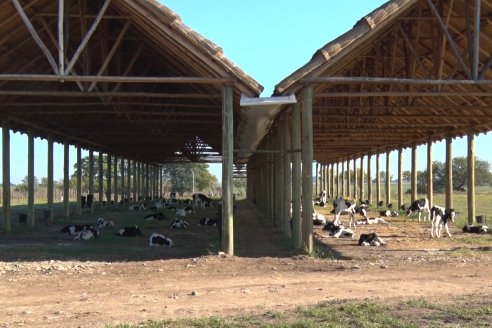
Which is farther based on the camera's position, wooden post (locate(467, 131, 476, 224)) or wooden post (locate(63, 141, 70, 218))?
wooden post (locate(63, 141, 70, 218))

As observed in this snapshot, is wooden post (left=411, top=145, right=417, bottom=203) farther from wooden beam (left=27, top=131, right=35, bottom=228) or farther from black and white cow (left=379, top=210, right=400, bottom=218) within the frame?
wooden beam (left=27, top=131, right=35, bottom=228)

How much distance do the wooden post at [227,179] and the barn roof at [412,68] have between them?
1.28m

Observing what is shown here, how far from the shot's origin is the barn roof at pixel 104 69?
47.8 ft

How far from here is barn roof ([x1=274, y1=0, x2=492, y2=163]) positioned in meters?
15.0

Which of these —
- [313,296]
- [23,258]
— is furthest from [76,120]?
[313,296]

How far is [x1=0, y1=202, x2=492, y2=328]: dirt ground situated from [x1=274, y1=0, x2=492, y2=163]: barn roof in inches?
168

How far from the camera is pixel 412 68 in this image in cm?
1817

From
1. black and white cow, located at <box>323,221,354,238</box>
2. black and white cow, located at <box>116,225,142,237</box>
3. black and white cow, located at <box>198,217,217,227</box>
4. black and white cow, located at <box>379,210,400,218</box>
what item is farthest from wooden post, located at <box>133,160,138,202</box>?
black and white cow, located at <box>323,221,354,238</box>

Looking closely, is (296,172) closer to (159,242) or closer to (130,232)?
(159,242)

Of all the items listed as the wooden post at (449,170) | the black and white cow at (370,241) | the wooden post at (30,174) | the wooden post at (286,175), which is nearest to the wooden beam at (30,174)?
the wooden post at (30,174)

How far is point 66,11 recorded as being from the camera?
15.8 m

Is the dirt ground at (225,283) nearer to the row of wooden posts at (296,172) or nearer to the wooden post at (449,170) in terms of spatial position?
the row of wooden posts at (296,172)

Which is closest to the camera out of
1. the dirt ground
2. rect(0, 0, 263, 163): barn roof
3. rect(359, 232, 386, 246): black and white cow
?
the dirt ground

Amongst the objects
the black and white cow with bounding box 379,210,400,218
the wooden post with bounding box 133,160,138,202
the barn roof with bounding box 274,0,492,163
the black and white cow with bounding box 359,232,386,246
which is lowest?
the black and white cow with bounding box 379,210,400,218
